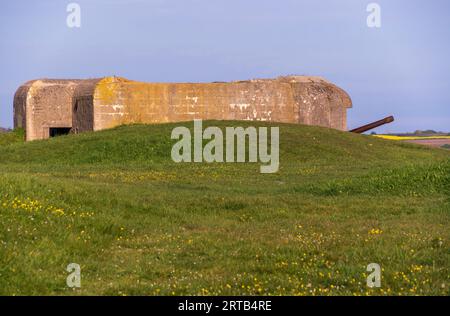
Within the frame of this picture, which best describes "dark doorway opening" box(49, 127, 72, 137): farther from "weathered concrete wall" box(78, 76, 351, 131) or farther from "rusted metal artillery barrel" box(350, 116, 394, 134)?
"rusted metal artillery barrel" box(350, 116, 394, 134)

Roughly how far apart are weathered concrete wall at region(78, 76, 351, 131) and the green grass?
1813 centimetres

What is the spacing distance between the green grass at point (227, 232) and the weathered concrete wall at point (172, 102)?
18.3 metres

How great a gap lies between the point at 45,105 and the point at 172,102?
9968 mm

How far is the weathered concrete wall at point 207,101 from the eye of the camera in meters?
46.3

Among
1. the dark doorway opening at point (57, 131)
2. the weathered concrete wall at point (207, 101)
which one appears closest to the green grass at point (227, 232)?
the weathered concrete wall at point (207, 101)

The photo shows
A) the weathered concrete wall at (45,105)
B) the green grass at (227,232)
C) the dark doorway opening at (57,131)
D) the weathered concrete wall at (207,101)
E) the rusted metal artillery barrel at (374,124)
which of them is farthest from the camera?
the rusted metal artillery barrel at (374,124)

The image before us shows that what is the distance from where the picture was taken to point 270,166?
32.1m

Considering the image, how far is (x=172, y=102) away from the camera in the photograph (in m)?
46.9

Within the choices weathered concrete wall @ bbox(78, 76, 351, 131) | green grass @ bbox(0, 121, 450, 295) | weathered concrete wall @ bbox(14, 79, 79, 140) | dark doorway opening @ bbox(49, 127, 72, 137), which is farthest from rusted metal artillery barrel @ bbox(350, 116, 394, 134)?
green grass @ bbox(0, 121, 450, 295)

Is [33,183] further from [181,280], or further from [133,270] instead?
[181,280]

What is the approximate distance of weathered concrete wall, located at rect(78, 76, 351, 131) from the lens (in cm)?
4634

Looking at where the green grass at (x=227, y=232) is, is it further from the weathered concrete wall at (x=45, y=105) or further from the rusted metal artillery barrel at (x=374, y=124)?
the rusted metal artillery barrel at (x=374, y=124)

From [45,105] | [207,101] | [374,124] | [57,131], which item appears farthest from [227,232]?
[374,124]

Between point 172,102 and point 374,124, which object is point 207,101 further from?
point 374,124
